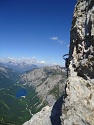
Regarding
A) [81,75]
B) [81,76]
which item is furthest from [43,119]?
[81,75]

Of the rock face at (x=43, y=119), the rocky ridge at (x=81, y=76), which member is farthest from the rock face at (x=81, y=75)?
the rock face at (x=43, y=119)

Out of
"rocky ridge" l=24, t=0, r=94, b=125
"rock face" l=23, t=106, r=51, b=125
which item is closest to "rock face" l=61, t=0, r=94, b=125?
"rocky ridge" l=24, t=0, r=94, b=125

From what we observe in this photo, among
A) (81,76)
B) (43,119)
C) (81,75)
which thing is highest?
(81,75)

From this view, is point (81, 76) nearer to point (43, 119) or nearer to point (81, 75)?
point (81, 75)

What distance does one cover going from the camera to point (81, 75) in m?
39.4

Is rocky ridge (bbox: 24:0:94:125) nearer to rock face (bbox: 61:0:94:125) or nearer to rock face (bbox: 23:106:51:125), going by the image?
rock face (bbox: 61:0:94:125)

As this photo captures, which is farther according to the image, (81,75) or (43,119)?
(43,119)

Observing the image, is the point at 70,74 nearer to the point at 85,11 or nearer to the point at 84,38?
the point at 84,38

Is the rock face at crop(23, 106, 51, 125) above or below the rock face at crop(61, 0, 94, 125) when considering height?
below

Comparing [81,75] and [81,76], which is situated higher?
[81,75]

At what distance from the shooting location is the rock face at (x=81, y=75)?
3322cm

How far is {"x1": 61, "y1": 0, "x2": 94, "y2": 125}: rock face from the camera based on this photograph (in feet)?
109

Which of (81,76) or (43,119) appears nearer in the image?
(81,76)

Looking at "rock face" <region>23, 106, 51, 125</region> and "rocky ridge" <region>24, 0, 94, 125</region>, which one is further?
"rock face" <region>23, 106, 51, 125</region>
